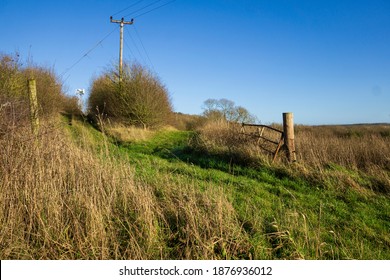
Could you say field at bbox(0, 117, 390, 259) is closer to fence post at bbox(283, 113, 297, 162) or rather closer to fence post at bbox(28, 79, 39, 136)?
fence post at bbox(28, 79, 39, 136)

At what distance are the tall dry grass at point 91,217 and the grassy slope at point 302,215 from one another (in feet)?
1.46

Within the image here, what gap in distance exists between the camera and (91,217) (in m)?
3.45

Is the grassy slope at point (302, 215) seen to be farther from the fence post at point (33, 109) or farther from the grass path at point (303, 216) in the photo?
the fence post at point (33, 109)

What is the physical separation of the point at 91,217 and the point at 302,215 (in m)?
2.81

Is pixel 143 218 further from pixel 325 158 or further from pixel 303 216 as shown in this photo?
pixel 325 158

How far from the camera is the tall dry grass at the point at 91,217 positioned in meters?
3.24

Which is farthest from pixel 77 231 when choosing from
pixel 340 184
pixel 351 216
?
pixel 340 184

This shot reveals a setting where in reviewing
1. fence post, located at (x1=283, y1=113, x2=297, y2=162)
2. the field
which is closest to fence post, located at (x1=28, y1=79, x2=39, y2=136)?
the field

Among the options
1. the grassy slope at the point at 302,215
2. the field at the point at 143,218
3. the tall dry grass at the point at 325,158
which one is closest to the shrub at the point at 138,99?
the tall dry grass at the point at 325,158

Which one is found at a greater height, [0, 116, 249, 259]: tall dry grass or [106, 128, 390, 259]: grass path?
[0, 116, 249, 259]: tall dry grass

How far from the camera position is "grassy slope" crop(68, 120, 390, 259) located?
356 centimetres

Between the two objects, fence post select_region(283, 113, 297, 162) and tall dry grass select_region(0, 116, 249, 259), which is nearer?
tall dry grass select_region(0, 116, 249, 259)

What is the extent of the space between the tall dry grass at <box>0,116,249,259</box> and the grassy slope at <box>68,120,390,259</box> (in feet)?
1.46

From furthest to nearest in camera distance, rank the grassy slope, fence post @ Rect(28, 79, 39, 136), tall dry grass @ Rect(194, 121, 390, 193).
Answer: tall dry grass @ Rect(194, 121, 390, 193) → fence post @ Rect(28, 79, 39, 136) → the grassy slope
